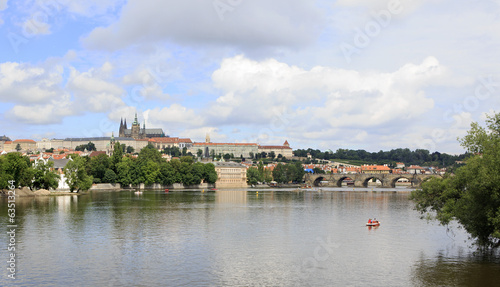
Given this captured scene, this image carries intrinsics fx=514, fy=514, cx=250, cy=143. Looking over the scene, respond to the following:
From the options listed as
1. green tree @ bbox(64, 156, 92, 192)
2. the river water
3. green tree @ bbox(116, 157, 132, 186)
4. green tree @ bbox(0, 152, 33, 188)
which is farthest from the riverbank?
green tree @ bbox(116, 157, 132, 186)

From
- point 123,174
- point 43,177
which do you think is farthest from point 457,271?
point 123,174

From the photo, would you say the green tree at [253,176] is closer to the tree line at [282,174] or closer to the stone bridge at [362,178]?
the tree line at [282,174]

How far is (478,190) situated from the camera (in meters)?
28.6

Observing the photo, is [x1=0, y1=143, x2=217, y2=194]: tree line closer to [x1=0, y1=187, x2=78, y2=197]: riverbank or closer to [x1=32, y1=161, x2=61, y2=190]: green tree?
[x1=32, y1=161, x2=61, y2=190]: green tree

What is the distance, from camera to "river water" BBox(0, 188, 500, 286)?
1061 inches

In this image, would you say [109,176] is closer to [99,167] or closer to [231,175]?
[99,167]

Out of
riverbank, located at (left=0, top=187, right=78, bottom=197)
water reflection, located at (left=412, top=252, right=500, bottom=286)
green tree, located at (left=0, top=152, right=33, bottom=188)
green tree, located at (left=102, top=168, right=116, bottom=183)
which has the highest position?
green tree, located at (left=0, top=152, right=33, bottom=188)

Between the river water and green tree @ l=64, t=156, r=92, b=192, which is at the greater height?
green tree @ l=64, t=156, r=92, b=192

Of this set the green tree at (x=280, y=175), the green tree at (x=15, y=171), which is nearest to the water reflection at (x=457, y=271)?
the green tree at (x=15, y=171)

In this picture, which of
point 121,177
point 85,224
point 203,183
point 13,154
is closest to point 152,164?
point 121,177

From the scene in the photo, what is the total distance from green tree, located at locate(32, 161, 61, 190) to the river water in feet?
104

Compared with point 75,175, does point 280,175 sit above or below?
below

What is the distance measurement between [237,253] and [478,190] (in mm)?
15082

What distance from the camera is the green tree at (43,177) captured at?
83.9 m
